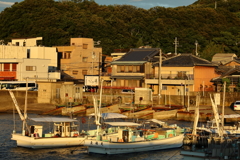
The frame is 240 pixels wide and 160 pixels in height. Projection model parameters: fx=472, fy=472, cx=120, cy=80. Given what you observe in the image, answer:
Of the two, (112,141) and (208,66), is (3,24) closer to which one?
(208,66)

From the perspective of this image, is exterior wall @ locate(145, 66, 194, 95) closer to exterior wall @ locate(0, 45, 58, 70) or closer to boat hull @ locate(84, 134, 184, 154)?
exterior wall @ locate(0, 45, 58, 70)

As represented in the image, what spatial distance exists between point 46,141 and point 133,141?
7.34 metres

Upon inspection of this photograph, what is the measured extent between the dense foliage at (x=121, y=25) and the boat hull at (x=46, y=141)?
64.1 metres

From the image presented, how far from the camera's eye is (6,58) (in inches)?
3024

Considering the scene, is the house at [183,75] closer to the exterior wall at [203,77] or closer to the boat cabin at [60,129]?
the exterior wall at [203,77]

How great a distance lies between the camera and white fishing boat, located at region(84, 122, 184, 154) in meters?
36.0

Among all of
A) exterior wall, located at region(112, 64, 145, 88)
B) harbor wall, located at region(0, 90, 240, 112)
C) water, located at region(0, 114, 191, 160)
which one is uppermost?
exterior wall, located at region(112, 64, 145, 88)

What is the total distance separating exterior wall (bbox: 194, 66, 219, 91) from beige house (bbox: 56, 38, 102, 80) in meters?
23.2

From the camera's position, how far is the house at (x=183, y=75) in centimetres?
6744

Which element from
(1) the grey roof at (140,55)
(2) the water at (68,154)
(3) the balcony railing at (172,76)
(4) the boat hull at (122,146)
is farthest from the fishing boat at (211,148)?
(1) the grey roof at (140,55)

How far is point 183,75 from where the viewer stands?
68.7 metres

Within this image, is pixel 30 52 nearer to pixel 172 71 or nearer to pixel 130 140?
pixel 172 71

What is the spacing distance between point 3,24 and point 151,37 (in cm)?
3709

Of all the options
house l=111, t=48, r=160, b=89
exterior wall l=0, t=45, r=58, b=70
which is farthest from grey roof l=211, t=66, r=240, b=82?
exterior wall l=0, t=45, r=58, b=70
